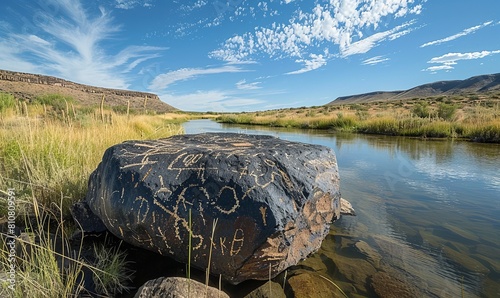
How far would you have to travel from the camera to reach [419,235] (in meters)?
2.94

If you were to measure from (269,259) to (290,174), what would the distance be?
627 millimetres

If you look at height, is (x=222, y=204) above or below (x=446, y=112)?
below

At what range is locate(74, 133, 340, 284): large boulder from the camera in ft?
5.68

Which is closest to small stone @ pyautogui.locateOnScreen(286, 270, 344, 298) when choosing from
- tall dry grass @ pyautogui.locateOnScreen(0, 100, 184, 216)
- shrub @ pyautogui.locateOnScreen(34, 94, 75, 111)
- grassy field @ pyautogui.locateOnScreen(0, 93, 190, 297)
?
grassy field @ pyautogui.locateOnScreen(0, 93, 190, 297)

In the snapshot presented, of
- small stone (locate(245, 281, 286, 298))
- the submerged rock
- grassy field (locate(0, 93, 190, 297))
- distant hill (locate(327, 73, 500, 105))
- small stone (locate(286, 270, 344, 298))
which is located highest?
distant hill (locate(327, 73, 500, 105))

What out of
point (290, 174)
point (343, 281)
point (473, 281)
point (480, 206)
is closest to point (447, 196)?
point (480, 206)

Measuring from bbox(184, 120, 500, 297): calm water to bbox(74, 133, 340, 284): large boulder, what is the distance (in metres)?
0.53

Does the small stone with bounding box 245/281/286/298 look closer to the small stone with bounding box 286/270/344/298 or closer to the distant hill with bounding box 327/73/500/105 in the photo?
the small stone with bounding box 286/270/344/298

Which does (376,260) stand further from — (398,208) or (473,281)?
(398,208)

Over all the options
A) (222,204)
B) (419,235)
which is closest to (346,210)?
(419,235)

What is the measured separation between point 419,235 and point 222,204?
8.16 feet

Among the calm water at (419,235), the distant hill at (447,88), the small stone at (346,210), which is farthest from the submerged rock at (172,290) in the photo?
the distant hill at (447,88)

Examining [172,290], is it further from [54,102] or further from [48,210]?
[54,102]

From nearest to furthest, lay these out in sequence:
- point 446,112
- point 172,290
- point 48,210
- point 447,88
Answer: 1. point 172,290
2. point 48,210
3. point 446,112
4. point 447,88
